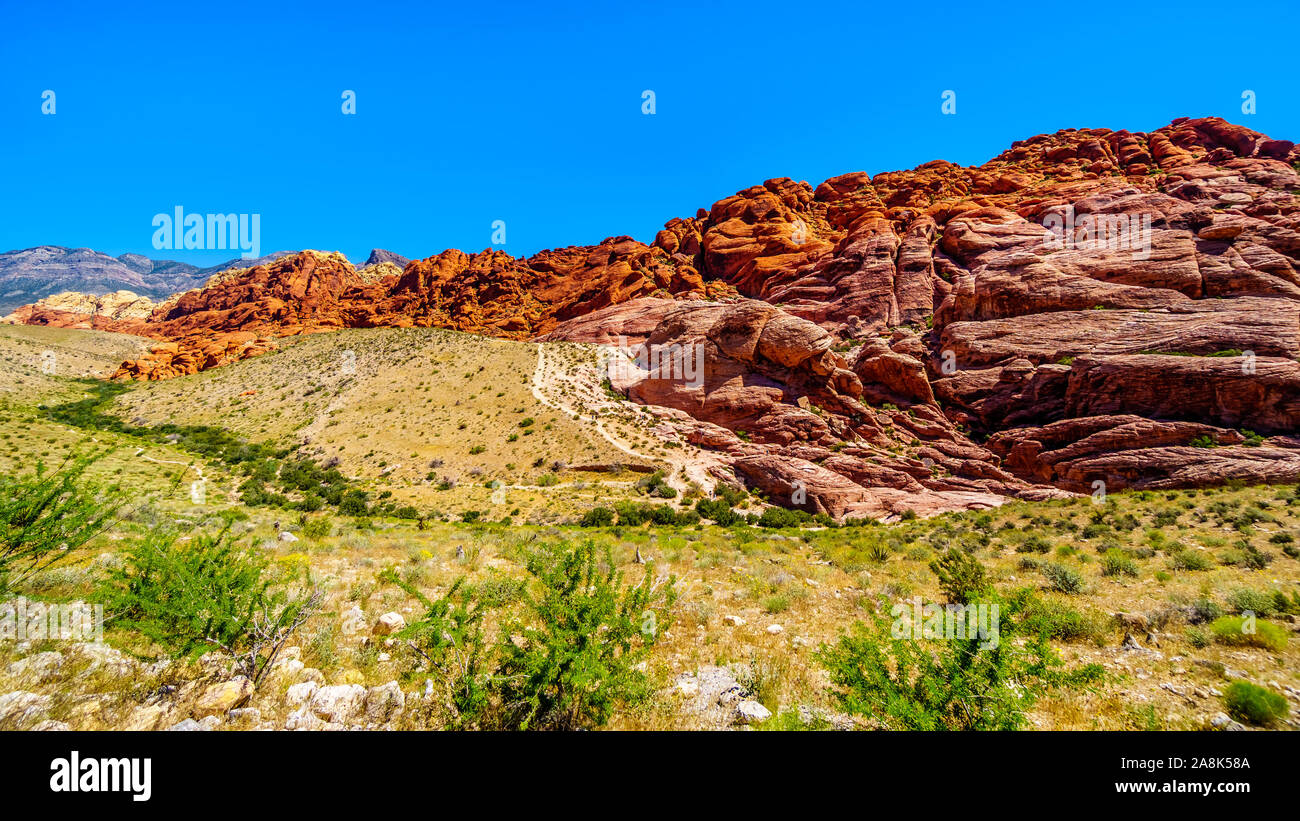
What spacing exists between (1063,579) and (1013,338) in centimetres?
2481

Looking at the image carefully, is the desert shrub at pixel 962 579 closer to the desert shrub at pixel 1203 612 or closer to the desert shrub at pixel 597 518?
the desert shrub at pixel 1203 612

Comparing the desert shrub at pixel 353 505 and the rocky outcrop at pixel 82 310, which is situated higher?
the rocky outcrop at pixel 82 310

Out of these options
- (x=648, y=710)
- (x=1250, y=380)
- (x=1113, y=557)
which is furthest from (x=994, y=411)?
(x=648, y=710)

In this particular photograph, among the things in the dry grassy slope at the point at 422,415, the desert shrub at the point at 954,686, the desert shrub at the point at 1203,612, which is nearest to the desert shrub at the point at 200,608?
the desert shrub at the point at 954,686

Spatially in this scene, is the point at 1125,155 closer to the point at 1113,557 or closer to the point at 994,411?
the point at 994,411

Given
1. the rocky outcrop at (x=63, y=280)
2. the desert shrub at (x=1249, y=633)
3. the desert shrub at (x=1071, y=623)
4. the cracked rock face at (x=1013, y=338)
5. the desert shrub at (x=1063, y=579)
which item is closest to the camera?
the desert shrub at (x=1249, y=633)

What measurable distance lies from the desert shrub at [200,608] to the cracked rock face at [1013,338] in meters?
21.0

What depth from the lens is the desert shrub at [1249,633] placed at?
5500 millimetres

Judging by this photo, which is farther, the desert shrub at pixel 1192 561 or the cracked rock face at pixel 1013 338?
the cracked rock face at pixel 1013 338

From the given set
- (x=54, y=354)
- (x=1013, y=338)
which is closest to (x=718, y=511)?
(x=1013, y=338)

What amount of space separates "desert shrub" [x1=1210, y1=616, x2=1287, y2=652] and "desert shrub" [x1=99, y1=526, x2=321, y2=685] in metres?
11.7

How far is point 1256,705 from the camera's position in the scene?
167 inches

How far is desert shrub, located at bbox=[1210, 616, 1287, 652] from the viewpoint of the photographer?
18.0 ft
